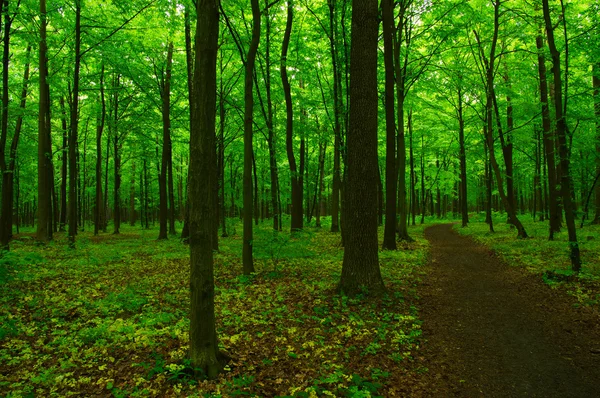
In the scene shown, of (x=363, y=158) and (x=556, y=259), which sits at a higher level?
(x=363, y=158)

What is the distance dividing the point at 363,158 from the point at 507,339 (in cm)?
428

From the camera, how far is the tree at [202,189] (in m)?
4.02

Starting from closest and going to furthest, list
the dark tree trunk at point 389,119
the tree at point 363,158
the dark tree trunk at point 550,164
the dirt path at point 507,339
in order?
the dirt path at point 507,339 → the tree at point 363,158 → the dark tree trunk at point 550,164 → the dark tree trunk at point 389,119

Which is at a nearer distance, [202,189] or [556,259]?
[202,189]

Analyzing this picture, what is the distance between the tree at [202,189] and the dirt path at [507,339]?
9.63 feet

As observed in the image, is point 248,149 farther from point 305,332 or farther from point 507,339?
point 507,339

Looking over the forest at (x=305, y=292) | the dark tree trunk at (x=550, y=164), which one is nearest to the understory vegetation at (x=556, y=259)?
the forest at (x=305, y=292)

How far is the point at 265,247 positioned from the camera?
975cm

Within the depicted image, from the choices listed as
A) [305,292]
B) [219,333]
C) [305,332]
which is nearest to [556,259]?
[305,292]

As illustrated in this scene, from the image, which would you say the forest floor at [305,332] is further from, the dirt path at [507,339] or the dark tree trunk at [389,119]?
the dark tree trunk at [389,119]

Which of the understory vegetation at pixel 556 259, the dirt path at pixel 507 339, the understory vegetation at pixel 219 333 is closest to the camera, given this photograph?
the understory vegetation at pixel 219 333

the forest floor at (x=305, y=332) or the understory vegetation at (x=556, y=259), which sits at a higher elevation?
the understory vegetation at (x=556, y=259)

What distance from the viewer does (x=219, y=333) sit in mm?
5430

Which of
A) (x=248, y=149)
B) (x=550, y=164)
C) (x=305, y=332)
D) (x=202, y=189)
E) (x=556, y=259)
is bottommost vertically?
(x=305, y=332)
